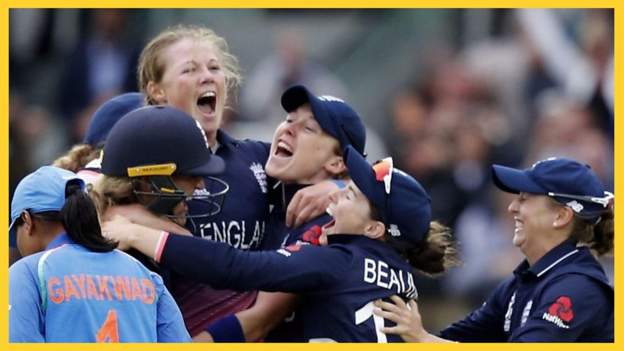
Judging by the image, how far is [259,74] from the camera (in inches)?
508

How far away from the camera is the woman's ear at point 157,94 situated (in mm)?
6141

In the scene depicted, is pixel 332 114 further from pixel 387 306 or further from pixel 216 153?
pixel 387 306

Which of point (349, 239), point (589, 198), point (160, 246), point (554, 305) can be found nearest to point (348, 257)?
point (349, 239)

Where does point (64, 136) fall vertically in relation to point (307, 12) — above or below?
below

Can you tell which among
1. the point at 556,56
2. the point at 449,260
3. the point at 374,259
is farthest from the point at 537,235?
the point at 556,56

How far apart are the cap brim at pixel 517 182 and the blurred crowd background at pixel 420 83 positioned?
5375 millimetres

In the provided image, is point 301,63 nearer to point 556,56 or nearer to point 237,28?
point 237,28

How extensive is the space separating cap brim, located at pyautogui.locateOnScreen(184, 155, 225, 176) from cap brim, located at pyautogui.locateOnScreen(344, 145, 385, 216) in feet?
1.64

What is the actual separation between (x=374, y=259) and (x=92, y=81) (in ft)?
24.6

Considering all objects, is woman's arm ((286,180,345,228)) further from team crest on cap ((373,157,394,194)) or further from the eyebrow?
team crest on cap ((373,157,394,194))

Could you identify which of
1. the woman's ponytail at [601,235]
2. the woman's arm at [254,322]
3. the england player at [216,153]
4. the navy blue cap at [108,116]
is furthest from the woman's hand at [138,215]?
the woman's ponytail at [601,235]

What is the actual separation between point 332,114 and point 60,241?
1.55 metres

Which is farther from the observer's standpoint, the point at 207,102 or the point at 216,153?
the point at 207,102

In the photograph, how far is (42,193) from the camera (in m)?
4.83
